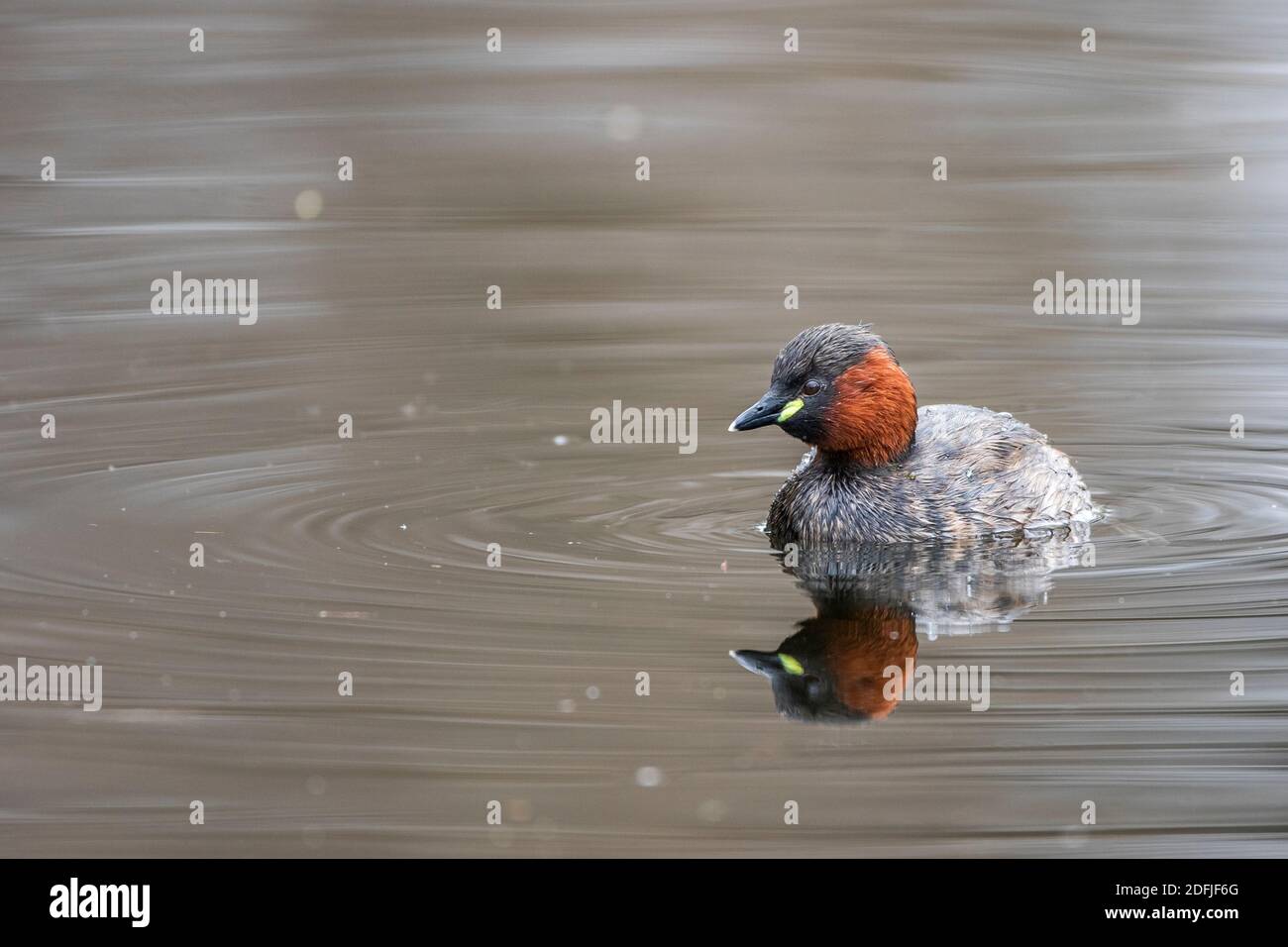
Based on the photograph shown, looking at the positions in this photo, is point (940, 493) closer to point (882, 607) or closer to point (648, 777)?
point (882, 607)

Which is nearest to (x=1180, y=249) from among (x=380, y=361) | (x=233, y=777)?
(x=380, y=361)

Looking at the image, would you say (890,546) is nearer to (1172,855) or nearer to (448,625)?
(448,625)

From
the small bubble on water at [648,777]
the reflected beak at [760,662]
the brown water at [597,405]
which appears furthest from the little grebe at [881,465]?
A: the small bubble on water at [648,777]

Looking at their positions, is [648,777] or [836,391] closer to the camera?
[648,777]

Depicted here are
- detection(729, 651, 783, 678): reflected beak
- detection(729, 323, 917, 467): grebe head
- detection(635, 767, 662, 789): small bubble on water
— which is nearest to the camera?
detection(635, 767, 662, 789): small bubble on water

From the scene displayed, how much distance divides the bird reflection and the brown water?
0.05 meters

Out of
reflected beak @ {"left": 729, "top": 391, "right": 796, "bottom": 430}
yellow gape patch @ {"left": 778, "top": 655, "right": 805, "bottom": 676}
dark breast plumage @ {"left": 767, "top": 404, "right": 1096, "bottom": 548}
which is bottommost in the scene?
yellow gape patch @ {"left": 778, "top": 655, "right": 805, "bottom": 676}

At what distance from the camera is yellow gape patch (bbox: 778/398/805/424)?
25.6 ft

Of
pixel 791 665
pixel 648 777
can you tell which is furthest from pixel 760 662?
pixel 648 777

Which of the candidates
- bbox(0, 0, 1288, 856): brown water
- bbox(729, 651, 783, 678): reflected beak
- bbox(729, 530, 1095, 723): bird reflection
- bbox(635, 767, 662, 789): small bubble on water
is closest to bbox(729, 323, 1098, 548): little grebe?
bbox(729, 530, 1095, 723): bird reflection

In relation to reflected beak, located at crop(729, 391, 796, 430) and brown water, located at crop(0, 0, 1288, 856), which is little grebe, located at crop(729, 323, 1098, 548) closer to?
reflected beak, located at crop(729, 391, 796, 430)

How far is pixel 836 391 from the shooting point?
7.82 meters

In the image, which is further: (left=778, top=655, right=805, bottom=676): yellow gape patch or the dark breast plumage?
the dark breast plumage

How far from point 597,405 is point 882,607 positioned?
9.78ft
